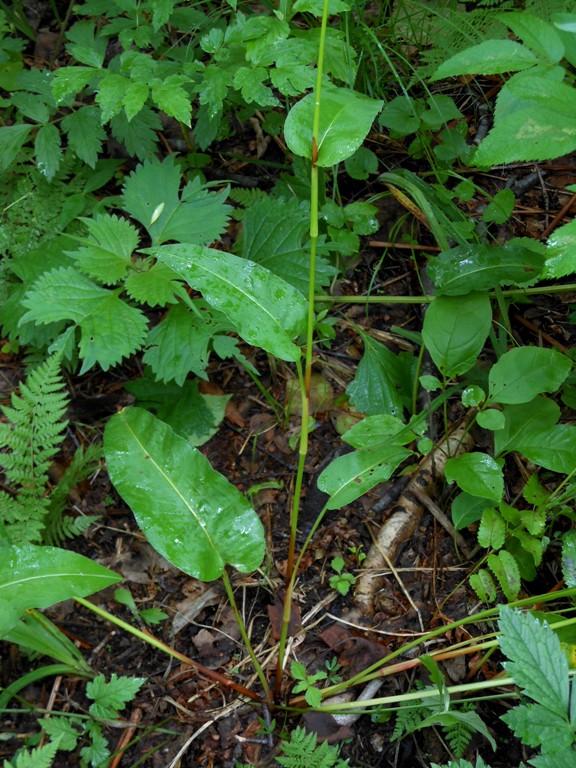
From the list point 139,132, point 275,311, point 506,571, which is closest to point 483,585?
point 506,571

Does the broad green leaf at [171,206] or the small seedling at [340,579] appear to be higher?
the broad green leaf at [171,206]

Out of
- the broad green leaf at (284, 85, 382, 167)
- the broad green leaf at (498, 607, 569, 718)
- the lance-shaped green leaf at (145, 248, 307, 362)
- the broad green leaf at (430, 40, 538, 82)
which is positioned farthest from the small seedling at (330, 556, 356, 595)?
the broad green leaf at (430, 40, 538, 82)

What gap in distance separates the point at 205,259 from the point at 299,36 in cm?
113

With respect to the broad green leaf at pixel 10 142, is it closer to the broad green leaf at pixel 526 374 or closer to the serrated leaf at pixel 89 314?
the serrated leaf at pixel 89 314

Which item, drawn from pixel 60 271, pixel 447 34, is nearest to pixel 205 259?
pixel 60 271

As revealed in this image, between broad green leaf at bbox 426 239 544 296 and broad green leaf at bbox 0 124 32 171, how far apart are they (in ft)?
5.32

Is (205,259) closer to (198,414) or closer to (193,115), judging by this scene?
(198,414)

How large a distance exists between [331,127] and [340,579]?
1.36 meters

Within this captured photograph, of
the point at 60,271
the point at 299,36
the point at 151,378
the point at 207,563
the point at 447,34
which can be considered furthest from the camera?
the point at 447,34

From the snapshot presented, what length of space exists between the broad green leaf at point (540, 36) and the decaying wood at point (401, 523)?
1060 mm

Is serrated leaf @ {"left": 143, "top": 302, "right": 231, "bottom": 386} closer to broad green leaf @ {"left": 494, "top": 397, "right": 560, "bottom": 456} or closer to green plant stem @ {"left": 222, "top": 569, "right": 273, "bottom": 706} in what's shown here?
green plant stem @ {"left": 222, "top": 569, "right": 273, "bottom": 706}

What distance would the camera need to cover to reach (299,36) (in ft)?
7.14

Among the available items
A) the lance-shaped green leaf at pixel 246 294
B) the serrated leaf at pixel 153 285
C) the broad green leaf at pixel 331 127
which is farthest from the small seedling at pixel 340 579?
the broad green leaf at pixel 331 127

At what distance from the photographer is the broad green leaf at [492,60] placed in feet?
4.84
